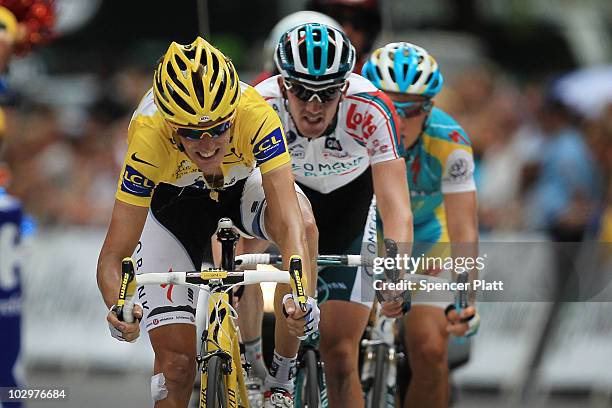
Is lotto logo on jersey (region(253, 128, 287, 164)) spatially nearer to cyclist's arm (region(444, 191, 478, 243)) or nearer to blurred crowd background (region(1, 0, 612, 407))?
blurred crowd background (region(1, 0, 612, 407))

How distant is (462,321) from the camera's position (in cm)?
858

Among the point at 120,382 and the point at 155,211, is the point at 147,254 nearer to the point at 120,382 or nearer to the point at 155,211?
the point at 155,211

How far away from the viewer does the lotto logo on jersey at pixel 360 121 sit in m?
8.23

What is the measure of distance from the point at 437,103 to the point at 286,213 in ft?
21.5

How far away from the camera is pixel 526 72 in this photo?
776 inches

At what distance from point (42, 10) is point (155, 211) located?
11.2ft

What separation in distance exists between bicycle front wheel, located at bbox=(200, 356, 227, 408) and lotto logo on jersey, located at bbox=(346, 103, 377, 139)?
1.74 m

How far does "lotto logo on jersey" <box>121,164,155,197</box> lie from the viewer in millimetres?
7230

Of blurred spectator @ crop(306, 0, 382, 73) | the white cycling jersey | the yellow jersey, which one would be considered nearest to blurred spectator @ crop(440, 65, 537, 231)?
blurred spectator @ crop(306, 0, 382, 73)

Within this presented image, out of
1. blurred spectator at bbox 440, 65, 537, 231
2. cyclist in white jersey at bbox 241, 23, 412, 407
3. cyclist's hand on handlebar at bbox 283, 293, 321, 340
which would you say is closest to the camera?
cyclist's hand on handlebar at bbox 283, 293, 321, 340

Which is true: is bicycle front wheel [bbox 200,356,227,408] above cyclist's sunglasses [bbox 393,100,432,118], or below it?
below

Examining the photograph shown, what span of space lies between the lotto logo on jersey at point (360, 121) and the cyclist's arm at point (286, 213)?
105cm

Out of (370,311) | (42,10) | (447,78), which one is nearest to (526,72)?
(447,78)

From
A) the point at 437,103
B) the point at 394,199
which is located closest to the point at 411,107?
the point at 394,199
